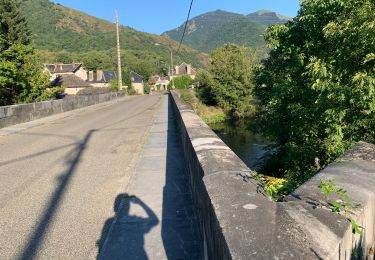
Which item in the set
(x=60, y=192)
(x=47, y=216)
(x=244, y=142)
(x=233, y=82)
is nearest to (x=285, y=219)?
(x=47, y=216)

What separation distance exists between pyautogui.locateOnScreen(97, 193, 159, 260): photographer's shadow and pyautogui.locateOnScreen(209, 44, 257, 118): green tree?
4779cm

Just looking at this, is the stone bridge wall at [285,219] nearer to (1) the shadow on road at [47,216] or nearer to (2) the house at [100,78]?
(1) the shadow on road at [47,216]

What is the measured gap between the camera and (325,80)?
9242 millimetres

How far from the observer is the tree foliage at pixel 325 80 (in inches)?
335

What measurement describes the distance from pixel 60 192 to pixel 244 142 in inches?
1102

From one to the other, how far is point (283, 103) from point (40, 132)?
968 centimetres

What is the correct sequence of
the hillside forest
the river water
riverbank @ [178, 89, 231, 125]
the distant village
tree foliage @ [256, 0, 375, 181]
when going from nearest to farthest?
tree foliage @ [256, 0, 375, 181] → the hillside forest → the river water → riverbank @ [178, 89, 231, 125] → the distant village

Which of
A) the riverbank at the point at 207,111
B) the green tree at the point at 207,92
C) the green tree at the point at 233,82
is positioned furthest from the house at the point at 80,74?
the green tree at the point at 233,82

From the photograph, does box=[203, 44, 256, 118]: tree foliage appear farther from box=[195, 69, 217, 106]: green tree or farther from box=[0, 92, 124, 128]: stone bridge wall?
box=[0, 92, 124, 128]: stone bridge wall

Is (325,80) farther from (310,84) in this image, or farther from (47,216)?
(47,216)

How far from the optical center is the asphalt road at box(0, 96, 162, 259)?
3.81 m

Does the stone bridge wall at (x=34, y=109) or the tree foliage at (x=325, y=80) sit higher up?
the tree foliage at (x=325, y=80)

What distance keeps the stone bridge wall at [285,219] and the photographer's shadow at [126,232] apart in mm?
1029

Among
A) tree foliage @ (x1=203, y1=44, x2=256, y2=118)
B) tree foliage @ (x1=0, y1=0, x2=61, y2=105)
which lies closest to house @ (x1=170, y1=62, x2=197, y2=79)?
tree foliage @ (x1=203, y1=44, x2=256, y2=118)
